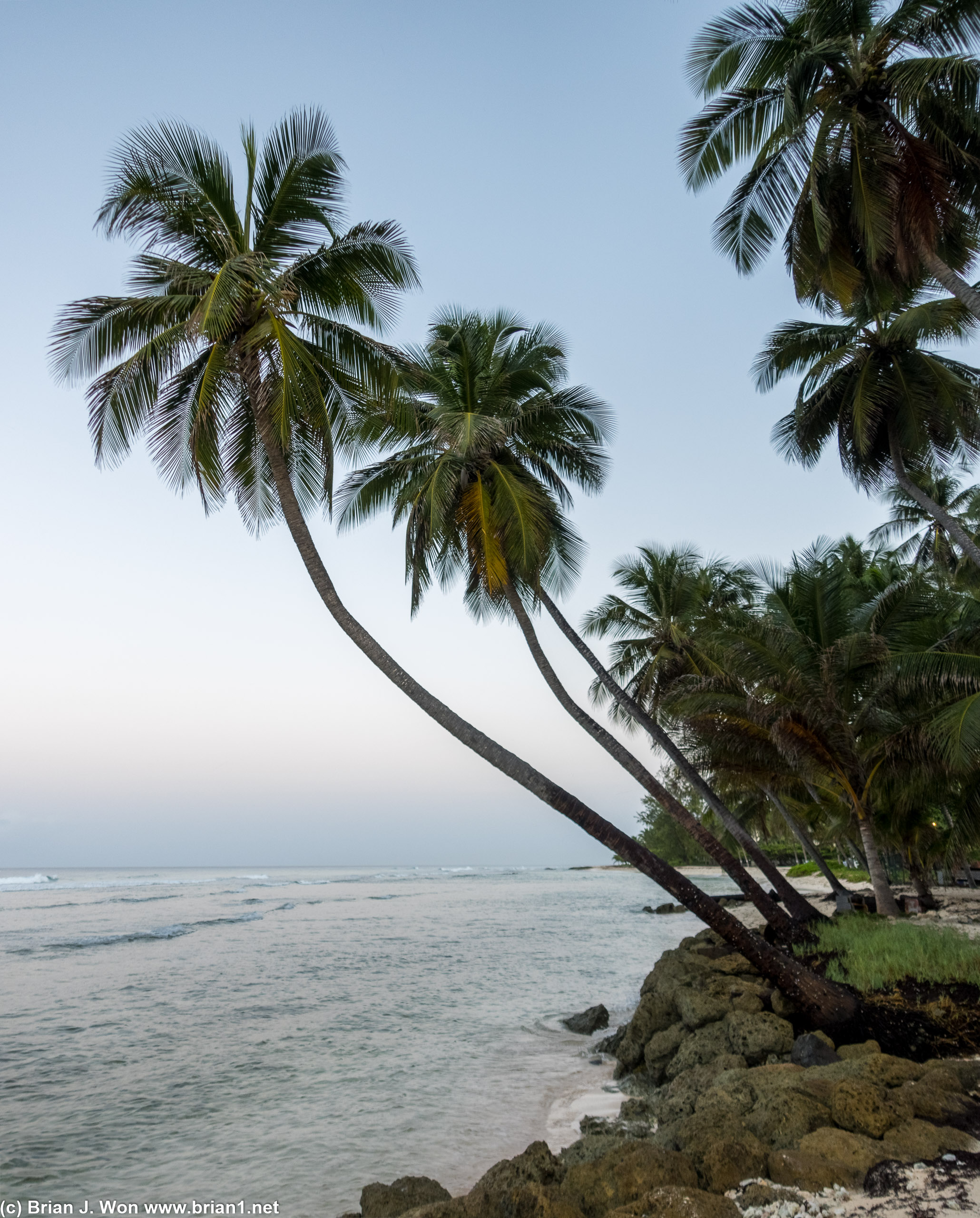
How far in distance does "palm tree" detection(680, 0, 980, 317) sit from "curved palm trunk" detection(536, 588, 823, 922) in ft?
22.8

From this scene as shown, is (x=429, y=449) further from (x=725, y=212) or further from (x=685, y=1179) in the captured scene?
(x=685, y=1179)

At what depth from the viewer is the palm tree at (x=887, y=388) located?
13.6 metres

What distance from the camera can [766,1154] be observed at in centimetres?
429

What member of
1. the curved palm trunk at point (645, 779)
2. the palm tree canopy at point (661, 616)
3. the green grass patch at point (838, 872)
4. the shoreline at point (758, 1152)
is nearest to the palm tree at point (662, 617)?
the palm tree canopy at point (661, 616)

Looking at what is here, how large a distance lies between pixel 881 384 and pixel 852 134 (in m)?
5.41

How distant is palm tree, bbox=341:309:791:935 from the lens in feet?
35.6

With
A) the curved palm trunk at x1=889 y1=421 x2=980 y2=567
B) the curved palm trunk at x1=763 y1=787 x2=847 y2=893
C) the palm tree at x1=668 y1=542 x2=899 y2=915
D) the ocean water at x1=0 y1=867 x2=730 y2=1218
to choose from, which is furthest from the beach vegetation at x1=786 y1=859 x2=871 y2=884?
the curved palm trunk at x1=889 y1=421 x2=980 y2=567

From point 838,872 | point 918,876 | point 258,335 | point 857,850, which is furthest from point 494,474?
point 838,872

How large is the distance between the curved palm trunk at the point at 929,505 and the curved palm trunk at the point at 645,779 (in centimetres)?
679

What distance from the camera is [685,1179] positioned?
406 centimetres

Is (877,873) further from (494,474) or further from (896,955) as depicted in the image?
(494,474)

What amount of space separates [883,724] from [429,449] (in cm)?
1041

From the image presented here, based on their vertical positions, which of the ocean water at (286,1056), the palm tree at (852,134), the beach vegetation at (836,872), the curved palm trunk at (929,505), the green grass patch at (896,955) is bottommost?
the beach vegetation at (836,872)

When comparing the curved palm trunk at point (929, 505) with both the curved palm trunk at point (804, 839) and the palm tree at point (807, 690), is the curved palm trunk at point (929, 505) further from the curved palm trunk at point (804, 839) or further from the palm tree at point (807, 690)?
the curved palm trunk at point (804, 839)
